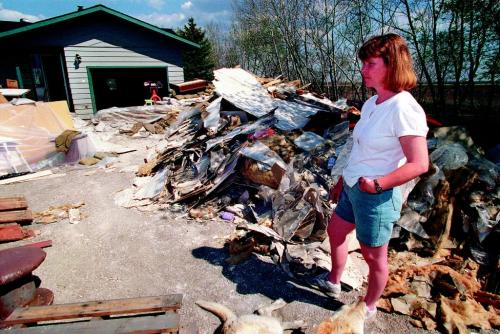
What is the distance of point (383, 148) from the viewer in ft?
6.05

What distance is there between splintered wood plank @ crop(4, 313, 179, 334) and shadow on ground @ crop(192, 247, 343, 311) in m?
0.93

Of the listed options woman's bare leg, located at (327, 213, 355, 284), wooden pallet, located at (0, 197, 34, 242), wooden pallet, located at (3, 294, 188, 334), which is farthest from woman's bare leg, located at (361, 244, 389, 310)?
wooden pallet, located at (0, 197, 34, 242)

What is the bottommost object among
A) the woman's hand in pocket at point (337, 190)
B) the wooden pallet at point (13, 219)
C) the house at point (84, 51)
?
the wooden pallet at point (13, 219)

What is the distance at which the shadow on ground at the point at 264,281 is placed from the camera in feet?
8.91

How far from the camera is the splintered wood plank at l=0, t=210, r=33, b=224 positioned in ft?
13.3

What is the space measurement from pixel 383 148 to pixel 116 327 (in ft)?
6.60

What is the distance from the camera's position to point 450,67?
23.7 feet

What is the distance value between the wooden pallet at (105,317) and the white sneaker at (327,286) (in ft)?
3.98

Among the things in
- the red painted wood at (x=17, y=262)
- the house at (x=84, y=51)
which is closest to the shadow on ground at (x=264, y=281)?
the red painted wood at (x=17, y=262)

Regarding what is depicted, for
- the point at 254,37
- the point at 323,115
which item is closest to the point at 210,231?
the point at 323,115

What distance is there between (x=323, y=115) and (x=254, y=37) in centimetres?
1502

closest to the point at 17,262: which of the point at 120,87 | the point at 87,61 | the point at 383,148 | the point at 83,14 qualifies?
the point at 383,148

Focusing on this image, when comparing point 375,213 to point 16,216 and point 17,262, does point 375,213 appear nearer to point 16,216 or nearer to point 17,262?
point 17,262

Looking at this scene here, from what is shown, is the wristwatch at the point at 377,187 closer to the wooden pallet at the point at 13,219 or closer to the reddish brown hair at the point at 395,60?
the reddish brown hair at the point at 395,60
